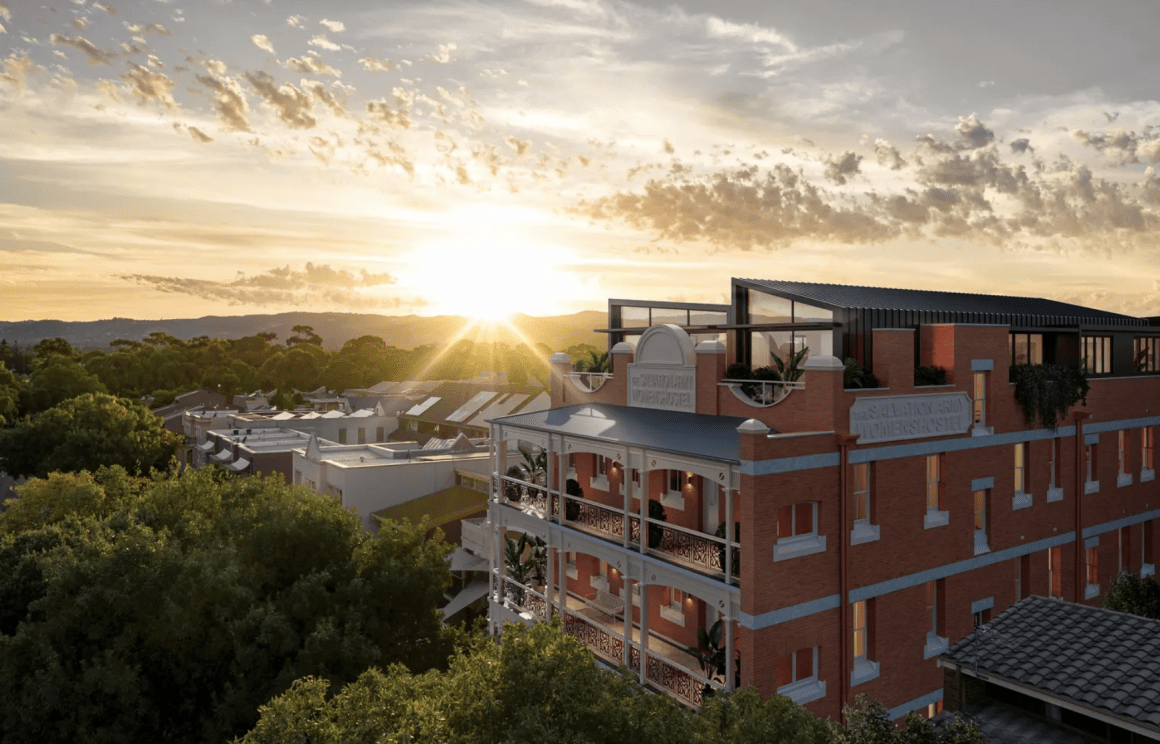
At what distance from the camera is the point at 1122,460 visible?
28.8m

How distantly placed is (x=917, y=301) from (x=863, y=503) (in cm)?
954

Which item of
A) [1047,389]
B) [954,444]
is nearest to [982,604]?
[954,444]

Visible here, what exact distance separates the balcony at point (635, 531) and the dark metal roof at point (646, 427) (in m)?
2.12

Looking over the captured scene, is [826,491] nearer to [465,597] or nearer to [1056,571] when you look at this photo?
[1056,571]

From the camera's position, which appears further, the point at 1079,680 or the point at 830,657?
the point at 830,657

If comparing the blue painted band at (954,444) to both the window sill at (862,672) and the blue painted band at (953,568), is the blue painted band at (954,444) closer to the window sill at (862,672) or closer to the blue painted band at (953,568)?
the blue painted band at (953,568)

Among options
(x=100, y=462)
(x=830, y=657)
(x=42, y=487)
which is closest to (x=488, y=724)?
(x=830, y=657)

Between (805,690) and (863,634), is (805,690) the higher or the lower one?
the lower one

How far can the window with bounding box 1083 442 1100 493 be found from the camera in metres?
27.1

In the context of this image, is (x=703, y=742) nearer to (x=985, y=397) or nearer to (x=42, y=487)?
(x=985, y=397)

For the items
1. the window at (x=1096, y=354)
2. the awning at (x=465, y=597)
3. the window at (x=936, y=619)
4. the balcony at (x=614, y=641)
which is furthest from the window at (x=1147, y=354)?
the awning at (x=465, y=597)

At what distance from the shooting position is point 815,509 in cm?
1925

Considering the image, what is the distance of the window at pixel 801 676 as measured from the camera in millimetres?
18688

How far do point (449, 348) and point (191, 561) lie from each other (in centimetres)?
13847
